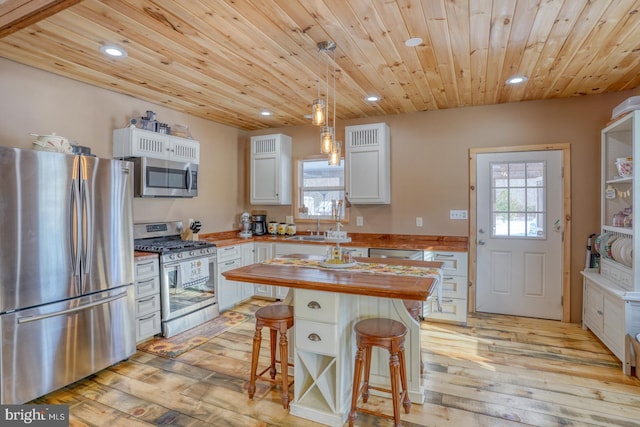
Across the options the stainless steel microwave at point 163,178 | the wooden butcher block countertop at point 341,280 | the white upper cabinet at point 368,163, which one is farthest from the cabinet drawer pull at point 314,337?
the white upper cabinet at point 368,163

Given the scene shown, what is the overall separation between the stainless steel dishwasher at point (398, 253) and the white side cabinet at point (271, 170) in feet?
5.33

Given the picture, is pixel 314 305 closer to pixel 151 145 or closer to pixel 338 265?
pixel 338 265

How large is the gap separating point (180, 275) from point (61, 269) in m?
1.23

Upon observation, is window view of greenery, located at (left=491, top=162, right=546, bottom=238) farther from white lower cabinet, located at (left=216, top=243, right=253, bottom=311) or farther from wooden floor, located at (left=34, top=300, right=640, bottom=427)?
white lower cabinet, located at (left=216, top=243, right=253, bottom=311)

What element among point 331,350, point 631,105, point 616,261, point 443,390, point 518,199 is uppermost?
point 631,105

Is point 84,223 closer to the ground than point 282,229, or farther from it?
farther from it

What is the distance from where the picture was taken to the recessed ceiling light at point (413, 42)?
2.43 meters

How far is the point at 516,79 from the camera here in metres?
3.24

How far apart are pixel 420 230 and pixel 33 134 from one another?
4.09 m

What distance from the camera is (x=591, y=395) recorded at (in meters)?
2.46

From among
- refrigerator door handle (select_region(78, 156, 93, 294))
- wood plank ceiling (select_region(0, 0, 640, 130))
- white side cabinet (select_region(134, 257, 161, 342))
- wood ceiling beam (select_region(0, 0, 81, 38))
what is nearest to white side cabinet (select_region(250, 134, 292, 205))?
wood plank ceiling (select_region(0, 0, 640, 130))

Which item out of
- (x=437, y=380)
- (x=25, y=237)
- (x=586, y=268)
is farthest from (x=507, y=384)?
(x=25, y=237)

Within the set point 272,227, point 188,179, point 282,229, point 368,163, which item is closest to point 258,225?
point 272,227

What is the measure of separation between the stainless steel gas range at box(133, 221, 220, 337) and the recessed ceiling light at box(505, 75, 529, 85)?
138 inches
